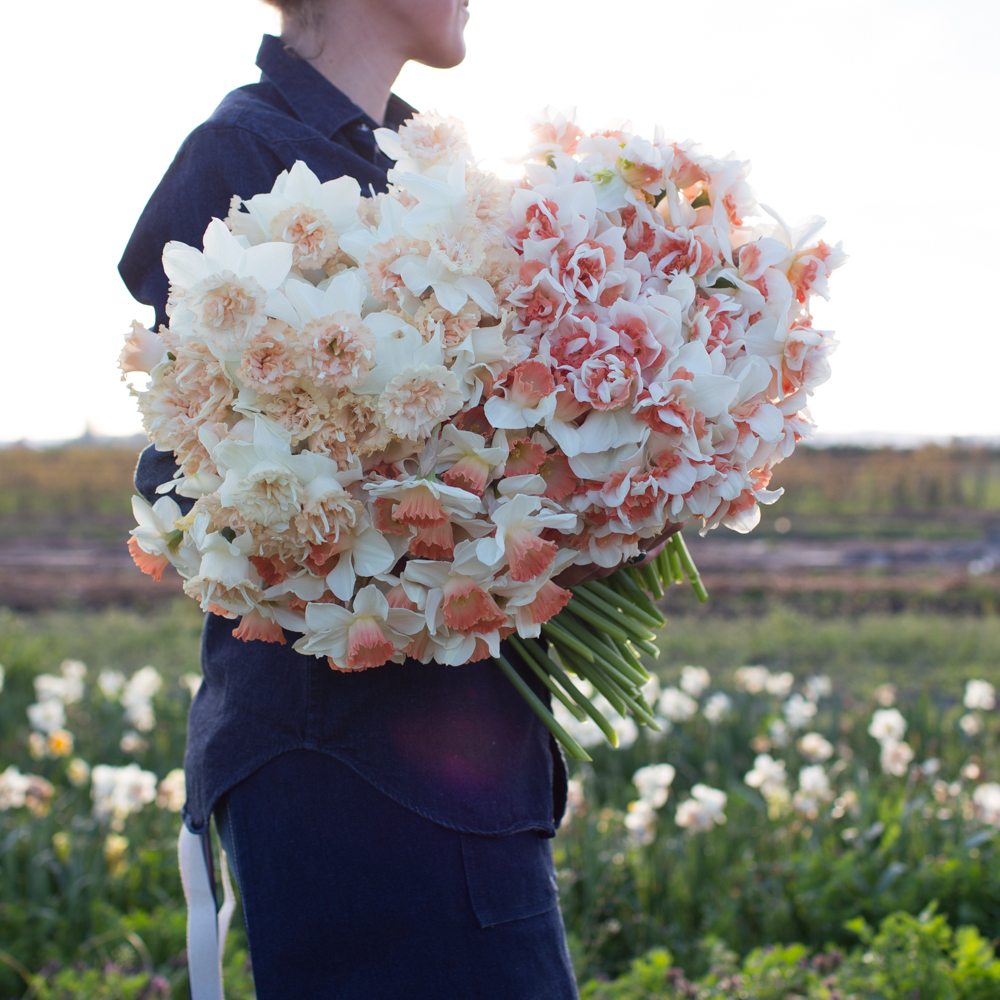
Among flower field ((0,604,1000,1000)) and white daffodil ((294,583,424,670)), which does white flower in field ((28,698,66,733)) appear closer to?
flower field ((0,604,1000,1000))

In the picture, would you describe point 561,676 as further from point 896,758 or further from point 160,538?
point 896,758

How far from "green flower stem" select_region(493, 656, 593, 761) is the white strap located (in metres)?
0.45

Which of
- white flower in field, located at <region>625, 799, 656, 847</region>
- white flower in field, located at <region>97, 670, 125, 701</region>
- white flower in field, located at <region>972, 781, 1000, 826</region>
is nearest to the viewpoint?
white flower in field, located at <region>972, 781, 1000, 826</region>

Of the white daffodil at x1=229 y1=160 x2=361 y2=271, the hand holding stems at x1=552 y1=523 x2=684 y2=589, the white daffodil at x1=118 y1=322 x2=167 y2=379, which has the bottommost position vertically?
the hand holding stems at x1=552 y1=523 x2=684 y2=589

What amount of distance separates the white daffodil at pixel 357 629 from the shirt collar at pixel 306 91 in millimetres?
657

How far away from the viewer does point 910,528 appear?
16797 mm

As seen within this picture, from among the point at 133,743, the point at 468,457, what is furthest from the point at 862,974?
the point at 133,743

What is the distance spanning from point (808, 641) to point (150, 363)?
7086 millimetres

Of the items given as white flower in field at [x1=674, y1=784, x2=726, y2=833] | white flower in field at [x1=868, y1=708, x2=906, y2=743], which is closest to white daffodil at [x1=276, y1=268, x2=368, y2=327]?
white flower in field at [x1=674, y1=784, x2=726, y2=833]

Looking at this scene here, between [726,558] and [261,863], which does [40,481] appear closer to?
[726,558]

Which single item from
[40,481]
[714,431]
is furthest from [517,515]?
[40,481]

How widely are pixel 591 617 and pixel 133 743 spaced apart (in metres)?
3.32

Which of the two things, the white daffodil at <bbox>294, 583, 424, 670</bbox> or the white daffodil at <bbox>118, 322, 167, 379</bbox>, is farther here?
the white daffodil at <bbox>118, 322, 167, 379</bbox>

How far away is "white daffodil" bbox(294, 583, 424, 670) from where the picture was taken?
42.1 inches
